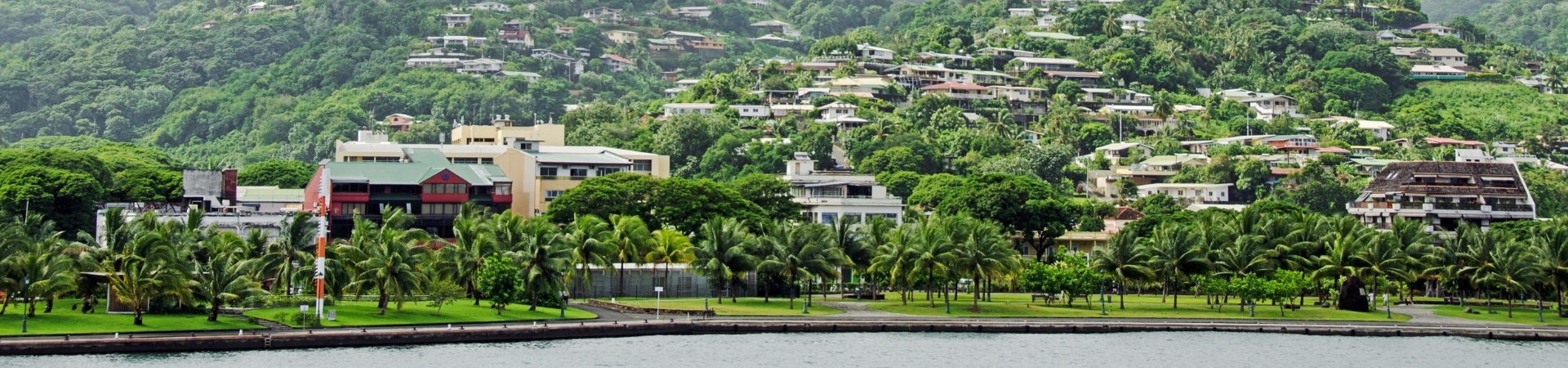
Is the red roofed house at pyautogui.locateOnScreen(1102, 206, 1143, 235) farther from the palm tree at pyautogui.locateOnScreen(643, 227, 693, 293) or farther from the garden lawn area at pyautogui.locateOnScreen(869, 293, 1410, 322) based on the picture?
the palm tree at pyautogui.locateOnScreen(643, 227, 693, 293)

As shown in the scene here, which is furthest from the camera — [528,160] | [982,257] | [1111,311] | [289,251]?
[528,160]

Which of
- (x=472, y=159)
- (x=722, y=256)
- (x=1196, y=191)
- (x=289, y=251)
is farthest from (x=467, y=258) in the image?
(x=1196, y=191)

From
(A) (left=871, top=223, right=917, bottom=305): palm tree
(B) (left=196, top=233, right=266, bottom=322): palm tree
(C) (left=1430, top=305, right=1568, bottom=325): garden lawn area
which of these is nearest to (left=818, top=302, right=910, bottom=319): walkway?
(A) (left=871, top=223, right=917, bottom=305): palm tree

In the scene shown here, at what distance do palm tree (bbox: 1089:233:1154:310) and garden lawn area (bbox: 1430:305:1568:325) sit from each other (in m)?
14.2

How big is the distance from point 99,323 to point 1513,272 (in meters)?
62.6

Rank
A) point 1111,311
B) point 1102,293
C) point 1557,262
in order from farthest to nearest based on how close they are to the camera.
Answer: point 1102,293
point 1111,311
point 1557,262

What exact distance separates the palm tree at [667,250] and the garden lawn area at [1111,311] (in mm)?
9843

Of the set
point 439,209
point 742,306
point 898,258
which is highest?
point 439,209

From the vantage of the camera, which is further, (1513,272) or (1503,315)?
(1503,315)

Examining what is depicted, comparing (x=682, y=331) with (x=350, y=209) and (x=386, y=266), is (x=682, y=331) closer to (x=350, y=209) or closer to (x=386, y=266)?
(x=386, y=266)

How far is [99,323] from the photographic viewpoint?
257ft

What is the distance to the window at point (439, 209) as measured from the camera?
12188cm

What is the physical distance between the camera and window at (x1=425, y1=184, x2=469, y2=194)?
121875 millimetres

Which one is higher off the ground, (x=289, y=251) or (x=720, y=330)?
(x=289, y=251)
